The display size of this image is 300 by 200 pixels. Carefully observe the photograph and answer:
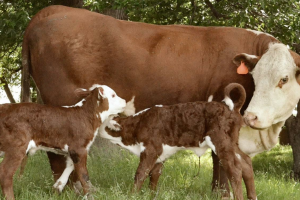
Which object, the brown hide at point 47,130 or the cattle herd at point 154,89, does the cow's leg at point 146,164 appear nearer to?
the cattle herd at point 154,89

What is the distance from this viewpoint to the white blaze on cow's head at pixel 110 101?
605 centimetres

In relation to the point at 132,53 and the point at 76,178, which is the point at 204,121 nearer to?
the point at 132,53

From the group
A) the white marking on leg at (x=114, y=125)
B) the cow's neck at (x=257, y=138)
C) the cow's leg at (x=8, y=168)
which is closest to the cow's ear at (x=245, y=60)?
the cow's neck at (x=257, y=138)

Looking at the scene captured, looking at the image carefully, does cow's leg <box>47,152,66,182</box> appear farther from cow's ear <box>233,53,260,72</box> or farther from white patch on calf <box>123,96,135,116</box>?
cow's ear <box>233,53,260,72</box>

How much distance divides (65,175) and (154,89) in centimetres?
160

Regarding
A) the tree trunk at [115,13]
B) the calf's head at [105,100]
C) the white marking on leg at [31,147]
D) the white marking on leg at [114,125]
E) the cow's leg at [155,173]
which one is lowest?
the cow's leg at [155,173]

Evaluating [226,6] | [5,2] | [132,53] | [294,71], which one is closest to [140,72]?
[132,53]

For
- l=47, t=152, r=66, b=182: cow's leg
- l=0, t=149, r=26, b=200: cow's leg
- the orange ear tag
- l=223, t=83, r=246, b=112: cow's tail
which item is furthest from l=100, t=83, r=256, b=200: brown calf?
l=0, t=149, r=26, b=200: cow's leg

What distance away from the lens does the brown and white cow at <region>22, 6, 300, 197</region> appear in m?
6.37

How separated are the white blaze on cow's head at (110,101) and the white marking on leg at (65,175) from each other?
27.2 inches

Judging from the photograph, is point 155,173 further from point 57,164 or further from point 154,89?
point 57,164

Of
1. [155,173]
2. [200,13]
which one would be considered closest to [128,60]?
[155,173]

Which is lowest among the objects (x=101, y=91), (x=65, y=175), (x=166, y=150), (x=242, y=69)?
(x=65, y=175)

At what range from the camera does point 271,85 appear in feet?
20.4
